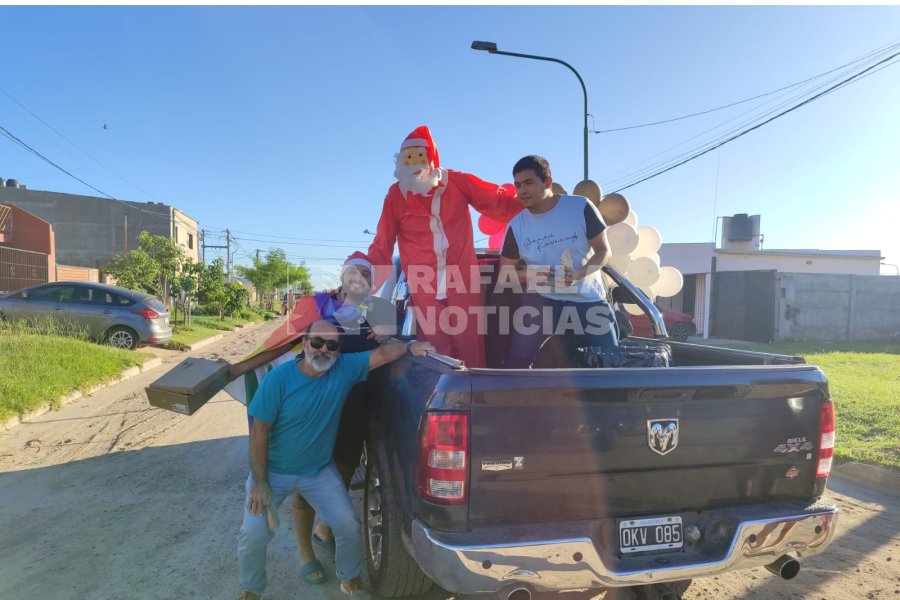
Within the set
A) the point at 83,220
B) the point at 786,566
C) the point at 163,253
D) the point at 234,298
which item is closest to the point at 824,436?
the point at 786,566

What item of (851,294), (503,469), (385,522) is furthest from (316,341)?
(851,294)

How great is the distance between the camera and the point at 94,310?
439 inches

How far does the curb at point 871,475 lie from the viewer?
4674 millimetres

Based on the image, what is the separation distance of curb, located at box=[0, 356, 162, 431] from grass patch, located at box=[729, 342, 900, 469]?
865cm

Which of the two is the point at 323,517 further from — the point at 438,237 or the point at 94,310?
the point at 94,310

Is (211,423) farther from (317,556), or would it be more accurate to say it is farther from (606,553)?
(606,553)

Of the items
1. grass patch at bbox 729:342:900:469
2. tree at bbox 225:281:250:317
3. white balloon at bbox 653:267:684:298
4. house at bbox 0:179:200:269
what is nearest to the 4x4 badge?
grass patch at bbox 729:342:900:469

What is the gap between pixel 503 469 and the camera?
2.03 m

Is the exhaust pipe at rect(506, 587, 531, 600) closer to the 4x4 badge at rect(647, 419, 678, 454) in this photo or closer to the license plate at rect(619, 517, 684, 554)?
the license plate at rect(619, 517, 684, 554)

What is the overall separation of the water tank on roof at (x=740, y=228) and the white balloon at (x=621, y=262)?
26450mm

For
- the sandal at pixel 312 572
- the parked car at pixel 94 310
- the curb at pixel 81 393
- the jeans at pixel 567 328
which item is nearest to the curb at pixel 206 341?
the parked car at pixel 94 310

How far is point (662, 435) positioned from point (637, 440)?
12 centimetres

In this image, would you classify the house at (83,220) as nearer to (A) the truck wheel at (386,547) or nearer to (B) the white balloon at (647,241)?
(B) the white balloon at (647,241)

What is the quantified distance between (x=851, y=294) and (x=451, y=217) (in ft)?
61.9
